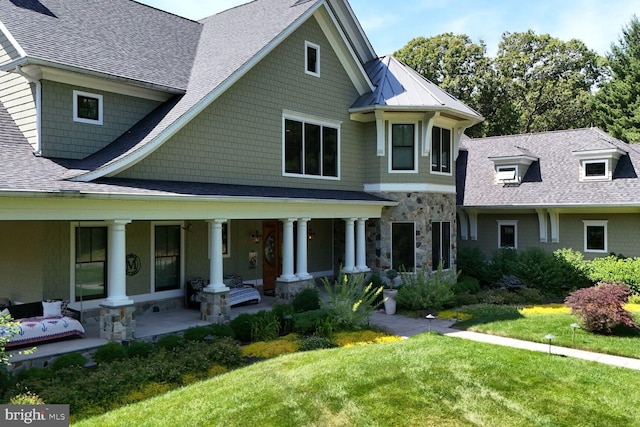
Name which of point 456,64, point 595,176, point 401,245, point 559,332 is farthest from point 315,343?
point 456,64

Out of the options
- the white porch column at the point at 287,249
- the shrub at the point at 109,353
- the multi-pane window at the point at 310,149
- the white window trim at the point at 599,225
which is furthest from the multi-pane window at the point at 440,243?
the shrub at the point at 109,353

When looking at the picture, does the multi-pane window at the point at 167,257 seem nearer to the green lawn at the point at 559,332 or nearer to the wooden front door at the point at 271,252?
the wooden front door at the point at 271,252

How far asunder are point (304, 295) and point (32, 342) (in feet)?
20.1

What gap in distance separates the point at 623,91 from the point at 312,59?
1139 inches

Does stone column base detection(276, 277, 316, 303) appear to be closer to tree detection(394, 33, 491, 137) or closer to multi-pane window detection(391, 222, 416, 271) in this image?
multi-pane window detection(391, 222, 416, 271)

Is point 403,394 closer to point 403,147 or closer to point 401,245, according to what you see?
point 401,245

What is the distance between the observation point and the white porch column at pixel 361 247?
1638 centimetres

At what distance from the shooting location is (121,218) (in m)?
9.98

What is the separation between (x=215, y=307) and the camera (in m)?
11.8

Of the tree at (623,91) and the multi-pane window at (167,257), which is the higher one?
the tree at (623,91)

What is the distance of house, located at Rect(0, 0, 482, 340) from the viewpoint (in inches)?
424

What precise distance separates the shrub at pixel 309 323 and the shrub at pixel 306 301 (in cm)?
105

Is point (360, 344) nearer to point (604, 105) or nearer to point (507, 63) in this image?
point (604, 105)

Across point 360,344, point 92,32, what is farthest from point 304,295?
point 92,32
